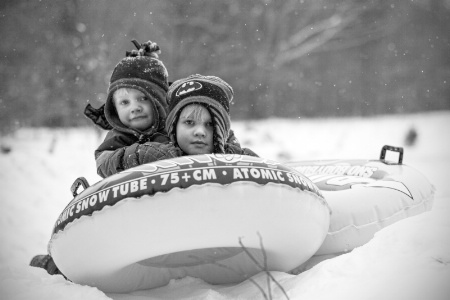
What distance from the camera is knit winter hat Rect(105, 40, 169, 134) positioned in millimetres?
2721

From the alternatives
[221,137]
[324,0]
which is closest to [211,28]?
[324,0]

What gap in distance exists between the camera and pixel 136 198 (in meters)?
1.63

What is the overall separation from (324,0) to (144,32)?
707 centimetres

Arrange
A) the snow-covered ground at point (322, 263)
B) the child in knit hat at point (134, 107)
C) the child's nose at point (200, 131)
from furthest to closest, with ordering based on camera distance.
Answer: the child in knit hat at point (134, 107), the child's nose at point (200, 131), the snow-covered ground at point (322, 263)

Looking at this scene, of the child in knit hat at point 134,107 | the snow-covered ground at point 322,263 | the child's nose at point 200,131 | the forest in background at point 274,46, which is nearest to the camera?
the snow-covered ground at point 322,263

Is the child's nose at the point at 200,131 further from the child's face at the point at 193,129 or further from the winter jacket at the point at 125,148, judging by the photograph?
the winter jacket at the point at 125,148

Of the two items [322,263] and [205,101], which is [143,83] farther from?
[322,263]

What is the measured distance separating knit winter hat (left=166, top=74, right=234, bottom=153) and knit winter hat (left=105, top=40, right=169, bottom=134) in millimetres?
371

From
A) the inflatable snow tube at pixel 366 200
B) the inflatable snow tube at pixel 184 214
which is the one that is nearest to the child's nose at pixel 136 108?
the inflatable snow tube at pixel 184 214

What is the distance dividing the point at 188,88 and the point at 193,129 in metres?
0.21

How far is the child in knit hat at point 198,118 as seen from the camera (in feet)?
7.48

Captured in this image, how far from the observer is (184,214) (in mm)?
1615

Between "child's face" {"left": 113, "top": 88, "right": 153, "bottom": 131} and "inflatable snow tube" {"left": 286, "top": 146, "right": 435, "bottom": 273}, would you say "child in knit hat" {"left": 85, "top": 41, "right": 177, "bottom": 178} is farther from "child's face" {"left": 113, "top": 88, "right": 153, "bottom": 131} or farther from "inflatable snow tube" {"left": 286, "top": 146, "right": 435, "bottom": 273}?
"inflatable snow tube" {"left": 286, "top": 146, "right": 435, "bottom": 273}

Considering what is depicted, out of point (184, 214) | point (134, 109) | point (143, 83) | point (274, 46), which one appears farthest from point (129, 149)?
point (274, 46)
